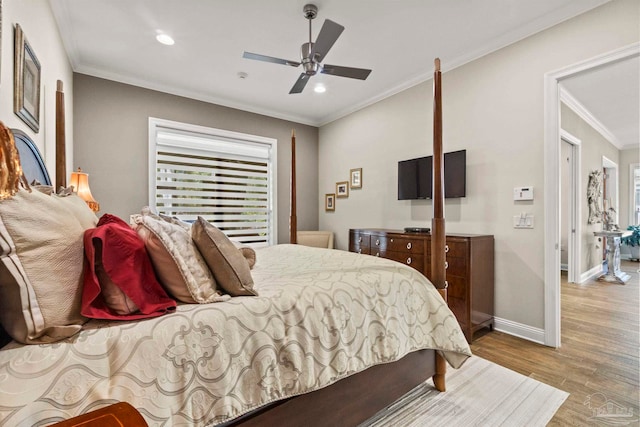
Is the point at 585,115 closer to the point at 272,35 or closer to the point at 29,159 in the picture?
the point at 272,35

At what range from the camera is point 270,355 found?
3.64ft

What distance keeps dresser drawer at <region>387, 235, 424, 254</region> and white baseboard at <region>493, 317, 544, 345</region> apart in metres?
1.01

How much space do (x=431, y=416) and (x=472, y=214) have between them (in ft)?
6.82

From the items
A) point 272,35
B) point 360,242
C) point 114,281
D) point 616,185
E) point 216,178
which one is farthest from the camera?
point 616,185

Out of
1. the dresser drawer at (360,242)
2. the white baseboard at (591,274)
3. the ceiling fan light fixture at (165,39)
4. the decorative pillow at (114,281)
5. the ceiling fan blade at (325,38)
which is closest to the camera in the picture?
the decorative pillow at (114,281)

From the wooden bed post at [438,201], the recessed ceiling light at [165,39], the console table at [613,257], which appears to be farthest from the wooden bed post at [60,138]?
the console table at [613,257]

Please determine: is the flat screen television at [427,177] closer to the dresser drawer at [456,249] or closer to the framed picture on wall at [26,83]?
the dresser drawer at [456,249]

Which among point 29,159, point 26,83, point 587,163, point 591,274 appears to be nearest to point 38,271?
point 29,159

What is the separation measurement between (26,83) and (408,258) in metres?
3.27

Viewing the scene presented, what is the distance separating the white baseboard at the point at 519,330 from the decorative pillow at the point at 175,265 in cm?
278

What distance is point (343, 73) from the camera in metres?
2.52

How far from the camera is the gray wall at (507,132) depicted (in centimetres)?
239

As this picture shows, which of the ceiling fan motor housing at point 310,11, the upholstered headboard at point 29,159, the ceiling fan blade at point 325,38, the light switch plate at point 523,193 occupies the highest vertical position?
the ceiling fan motor housing at point 310,11

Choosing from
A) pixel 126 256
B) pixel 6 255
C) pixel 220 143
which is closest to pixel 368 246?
pixel 220 143
